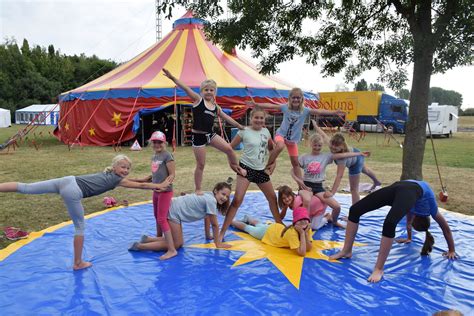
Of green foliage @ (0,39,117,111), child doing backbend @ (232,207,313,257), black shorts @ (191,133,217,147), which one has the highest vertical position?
green foliage @ (0,39,117,111)

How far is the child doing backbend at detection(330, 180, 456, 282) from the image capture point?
326 centimetres

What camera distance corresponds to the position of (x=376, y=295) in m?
3.04

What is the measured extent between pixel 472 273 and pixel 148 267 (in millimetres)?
3041

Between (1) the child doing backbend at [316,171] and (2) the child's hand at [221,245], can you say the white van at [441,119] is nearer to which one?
(1) the child doing backbend at [316,171]

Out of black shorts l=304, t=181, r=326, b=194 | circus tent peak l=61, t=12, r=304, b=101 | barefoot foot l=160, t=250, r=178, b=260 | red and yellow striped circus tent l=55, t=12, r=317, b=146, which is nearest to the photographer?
barefoot foot l=160, t=250, r=178, b=260

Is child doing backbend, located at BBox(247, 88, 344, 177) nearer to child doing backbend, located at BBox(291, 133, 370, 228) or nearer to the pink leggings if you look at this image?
child doing backbend, located at BBox(291, 133, 370, 228)

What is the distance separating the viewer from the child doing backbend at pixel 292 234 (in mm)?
3809

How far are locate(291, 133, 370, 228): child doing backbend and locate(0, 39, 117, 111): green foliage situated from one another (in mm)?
41599

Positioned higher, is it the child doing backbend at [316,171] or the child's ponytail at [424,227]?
the child doing backbend at [316,171]

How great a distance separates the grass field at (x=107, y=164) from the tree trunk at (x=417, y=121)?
1.35 m

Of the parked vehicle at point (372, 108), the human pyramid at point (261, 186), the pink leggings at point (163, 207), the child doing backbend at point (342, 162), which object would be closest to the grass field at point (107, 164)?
the human pyramid at point (261, 186)

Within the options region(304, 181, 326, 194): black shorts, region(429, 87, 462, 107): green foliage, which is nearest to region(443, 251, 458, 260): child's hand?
region(304, 181, 326, 194): black shorts

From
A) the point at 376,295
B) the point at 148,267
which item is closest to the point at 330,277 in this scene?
the point at 376,295

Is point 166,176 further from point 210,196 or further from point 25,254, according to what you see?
point 25,254
